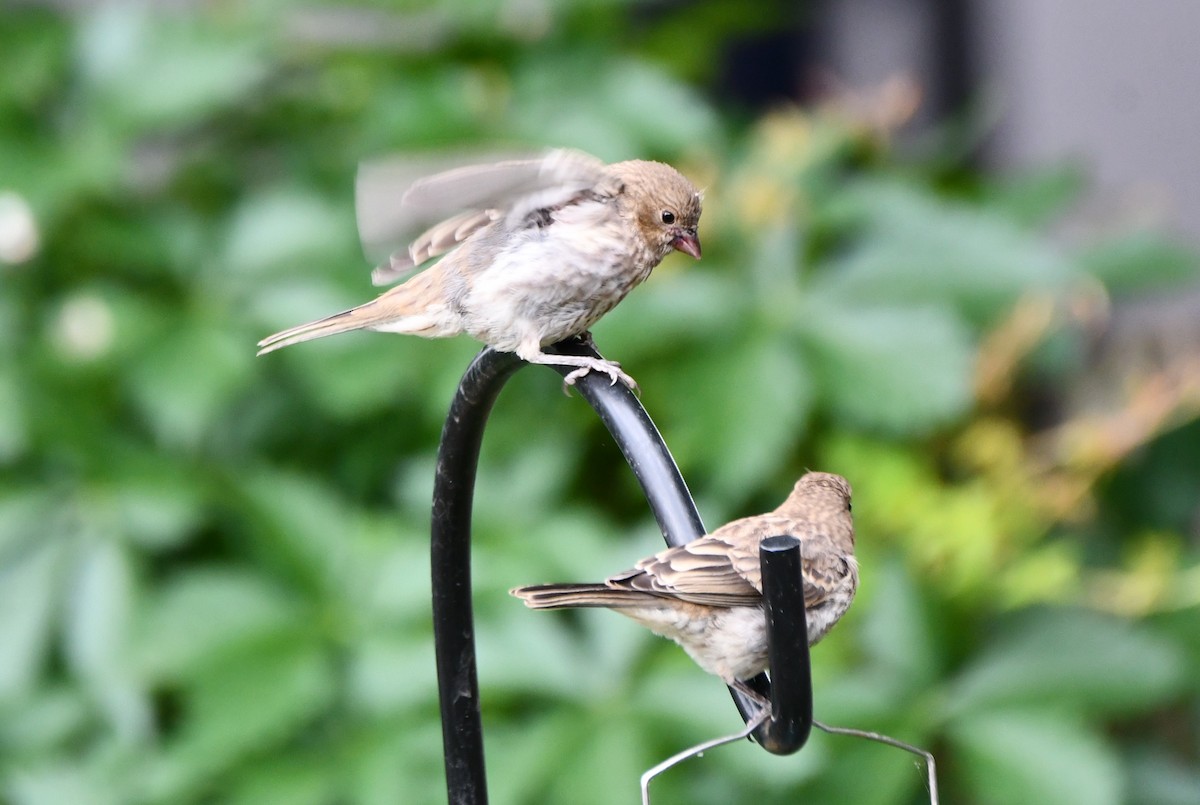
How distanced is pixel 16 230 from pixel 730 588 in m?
2.28

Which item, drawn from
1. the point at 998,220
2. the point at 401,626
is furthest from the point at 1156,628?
the point at 401,626

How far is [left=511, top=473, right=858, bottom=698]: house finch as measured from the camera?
5.05ft

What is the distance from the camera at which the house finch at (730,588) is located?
1538 millimetres

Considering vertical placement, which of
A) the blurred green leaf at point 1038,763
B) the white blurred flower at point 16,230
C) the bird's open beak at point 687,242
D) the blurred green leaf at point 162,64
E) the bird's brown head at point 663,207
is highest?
the blurred green leaf at point 162,64

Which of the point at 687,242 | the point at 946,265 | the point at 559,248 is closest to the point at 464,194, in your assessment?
the point at 559,248

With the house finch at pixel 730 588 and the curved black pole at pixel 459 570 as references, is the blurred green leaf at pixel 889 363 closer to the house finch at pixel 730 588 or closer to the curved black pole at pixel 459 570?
the house finch at pixel 730 588

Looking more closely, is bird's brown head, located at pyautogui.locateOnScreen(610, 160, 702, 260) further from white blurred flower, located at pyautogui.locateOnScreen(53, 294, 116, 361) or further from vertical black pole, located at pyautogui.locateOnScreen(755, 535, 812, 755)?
white blurred flower, located at pyautogui.locateOnScreen(53, 294, 116, 361)

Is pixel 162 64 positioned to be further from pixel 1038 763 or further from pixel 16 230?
pixel 1038 763

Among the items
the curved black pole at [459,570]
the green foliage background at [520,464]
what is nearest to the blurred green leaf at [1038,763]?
the green foliage background at [520,464]

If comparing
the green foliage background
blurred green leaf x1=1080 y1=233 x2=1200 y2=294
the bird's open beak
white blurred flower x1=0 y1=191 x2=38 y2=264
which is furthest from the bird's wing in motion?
blurred green leaf x1=1080 y1=233 x2=1200 y2=294

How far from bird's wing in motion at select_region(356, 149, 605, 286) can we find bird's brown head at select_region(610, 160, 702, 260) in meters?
0.08

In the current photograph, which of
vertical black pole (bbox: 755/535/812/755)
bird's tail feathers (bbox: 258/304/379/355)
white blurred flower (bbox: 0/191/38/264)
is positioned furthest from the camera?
white blurred flower (bbox: 0/191/38/264)

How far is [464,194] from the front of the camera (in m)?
1.57

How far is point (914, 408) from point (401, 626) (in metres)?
1.08
